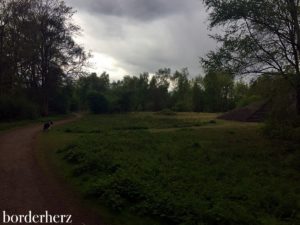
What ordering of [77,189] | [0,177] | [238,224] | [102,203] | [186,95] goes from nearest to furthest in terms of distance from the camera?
[238,224], [102,203], [77,189], [0,177], [186,95]

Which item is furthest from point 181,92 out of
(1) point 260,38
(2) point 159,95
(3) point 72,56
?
(1) point 260,38

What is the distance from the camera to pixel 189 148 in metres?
21.0

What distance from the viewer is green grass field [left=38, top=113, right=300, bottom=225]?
977 cm

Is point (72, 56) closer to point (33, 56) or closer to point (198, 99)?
point (33, 56)

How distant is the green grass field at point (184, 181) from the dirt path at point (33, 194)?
620mm

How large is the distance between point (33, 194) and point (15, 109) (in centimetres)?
3261

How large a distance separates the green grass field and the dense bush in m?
20.2

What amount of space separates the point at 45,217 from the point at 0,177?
508cm

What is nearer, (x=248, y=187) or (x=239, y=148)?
(x=248, y=187)

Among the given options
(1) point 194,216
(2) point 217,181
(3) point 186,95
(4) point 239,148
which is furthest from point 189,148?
(3) point 186,95

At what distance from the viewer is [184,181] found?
13133mm

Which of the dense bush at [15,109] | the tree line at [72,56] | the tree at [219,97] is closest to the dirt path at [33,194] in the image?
the tree line at [72,56]

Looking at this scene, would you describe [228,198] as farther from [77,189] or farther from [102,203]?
[77,189]

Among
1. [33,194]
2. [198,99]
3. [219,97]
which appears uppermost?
[219,97]
